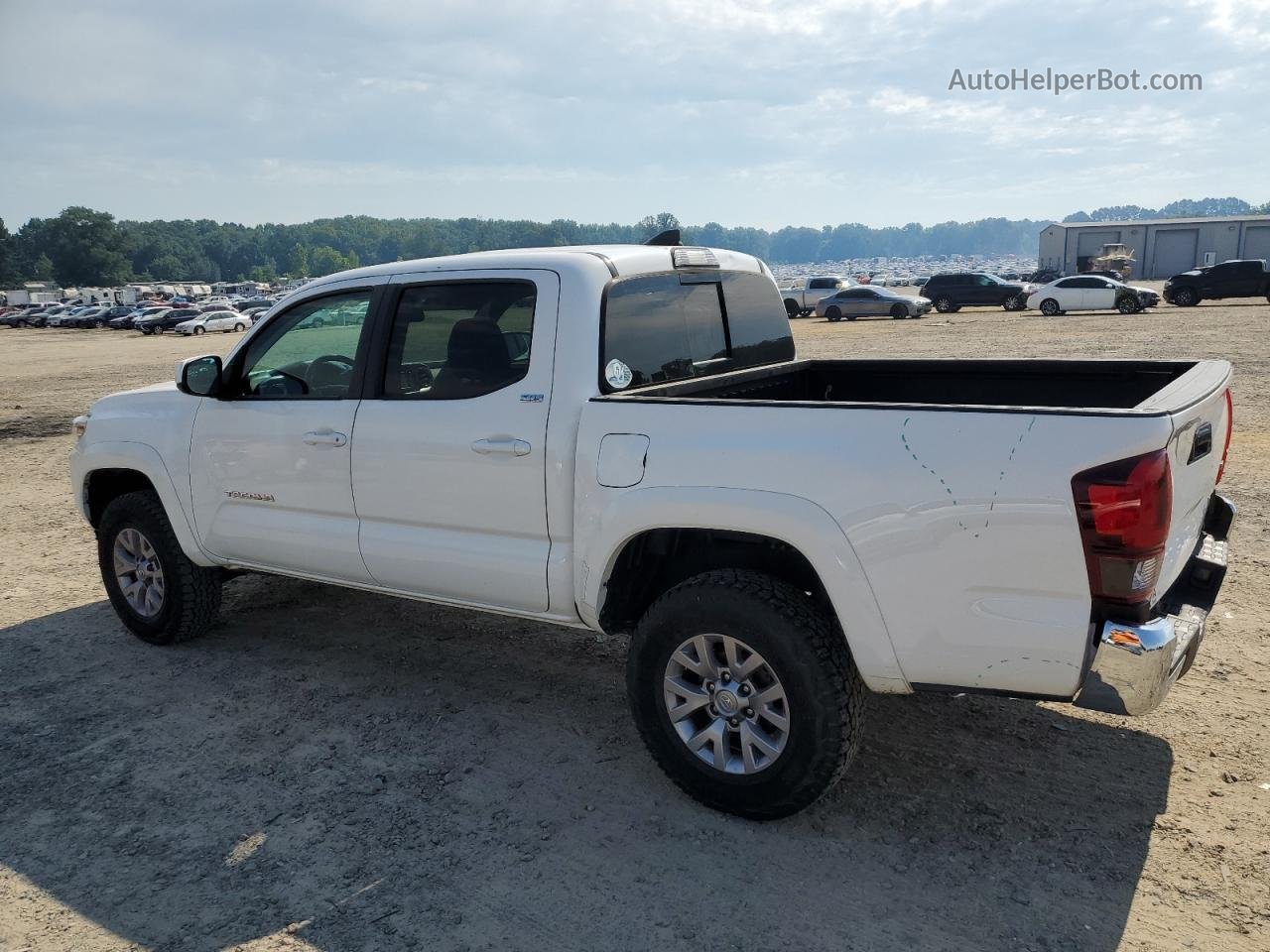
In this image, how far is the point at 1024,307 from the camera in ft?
121

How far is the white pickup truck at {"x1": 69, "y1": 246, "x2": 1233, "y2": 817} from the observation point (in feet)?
9.46

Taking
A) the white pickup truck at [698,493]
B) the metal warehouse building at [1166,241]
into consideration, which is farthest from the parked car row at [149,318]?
the metal warehouse building at [1166,241]

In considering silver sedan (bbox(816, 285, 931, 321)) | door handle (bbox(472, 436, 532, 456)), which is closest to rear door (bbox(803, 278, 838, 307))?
silver sedan (bbox(816, 285, 931, 321))

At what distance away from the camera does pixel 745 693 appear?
3.46 m

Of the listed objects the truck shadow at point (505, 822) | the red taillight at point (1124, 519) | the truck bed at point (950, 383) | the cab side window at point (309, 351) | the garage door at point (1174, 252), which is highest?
the garage door at point (1174, 252)

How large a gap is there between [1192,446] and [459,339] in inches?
109

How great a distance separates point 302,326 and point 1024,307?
36157mm

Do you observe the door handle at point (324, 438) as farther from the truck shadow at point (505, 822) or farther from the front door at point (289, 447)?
the truck shadow at point (505, 822)

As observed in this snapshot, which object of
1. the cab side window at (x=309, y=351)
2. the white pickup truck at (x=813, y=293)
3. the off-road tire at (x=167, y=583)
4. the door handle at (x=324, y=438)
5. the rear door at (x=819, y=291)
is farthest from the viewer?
the rear door at (x=819, y=291)

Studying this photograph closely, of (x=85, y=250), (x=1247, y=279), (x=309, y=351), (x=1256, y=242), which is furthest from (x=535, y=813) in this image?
(x=85, y=250)

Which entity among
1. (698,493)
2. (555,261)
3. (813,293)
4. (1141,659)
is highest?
(555,261)

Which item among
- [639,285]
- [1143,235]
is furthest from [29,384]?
[1143,235]

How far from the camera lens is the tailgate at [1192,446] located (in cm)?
293

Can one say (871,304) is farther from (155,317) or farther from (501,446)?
(155,317)
